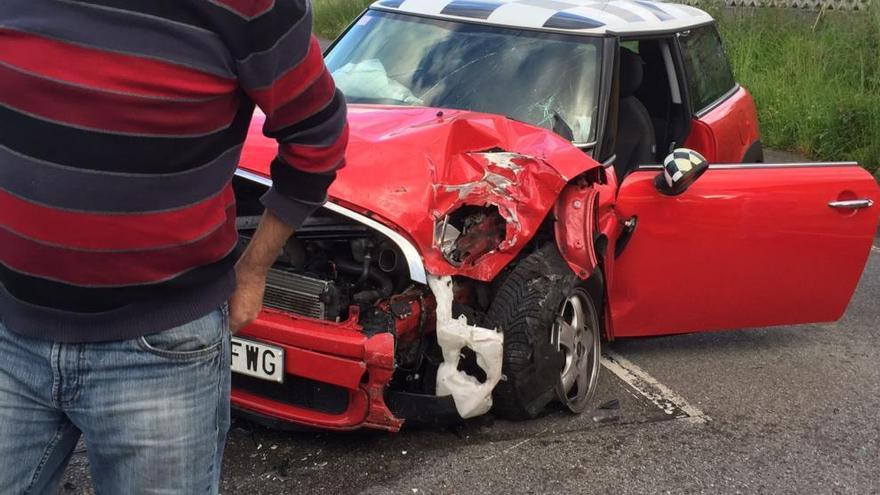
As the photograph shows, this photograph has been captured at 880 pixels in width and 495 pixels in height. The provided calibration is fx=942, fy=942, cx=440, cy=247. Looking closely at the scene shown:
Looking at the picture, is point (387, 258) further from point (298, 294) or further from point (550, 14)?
point (550, 14)

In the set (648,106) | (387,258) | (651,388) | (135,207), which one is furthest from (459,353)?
(648,106)

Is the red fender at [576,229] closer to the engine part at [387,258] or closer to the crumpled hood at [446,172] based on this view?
the crumpled hood at [446,172]

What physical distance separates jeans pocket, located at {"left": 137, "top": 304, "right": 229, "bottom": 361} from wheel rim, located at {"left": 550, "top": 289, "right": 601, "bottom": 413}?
6.69 feet

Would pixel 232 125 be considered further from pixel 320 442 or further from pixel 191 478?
pixel 320 442

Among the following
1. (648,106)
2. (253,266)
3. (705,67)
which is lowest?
(648,106)

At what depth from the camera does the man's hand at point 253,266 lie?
1.71 meters

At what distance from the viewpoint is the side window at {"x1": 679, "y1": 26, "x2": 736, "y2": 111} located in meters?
5.35

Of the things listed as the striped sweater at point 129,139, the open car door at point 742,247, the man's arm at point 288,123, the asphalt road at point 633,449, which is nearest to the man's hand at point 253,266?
the man's arm at point 288,123

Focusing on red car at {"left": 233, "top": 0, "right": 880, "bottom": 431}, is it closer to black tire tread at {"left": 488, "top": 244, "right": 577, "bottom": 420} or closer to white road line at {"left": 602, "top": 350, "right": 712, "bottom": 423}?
black tire tread at {"left": 488, "top": 244, "right": 577, "bottom": 420}

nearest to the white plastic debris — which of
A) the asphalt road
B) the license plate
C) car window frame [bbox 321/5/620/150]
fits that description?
the asphalt road

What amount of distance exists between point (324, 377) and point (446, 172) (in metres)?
0.87

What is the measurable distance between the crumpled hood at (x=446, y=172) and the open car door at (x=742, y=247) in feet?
1.90

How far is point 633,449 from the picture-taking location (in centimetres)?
350

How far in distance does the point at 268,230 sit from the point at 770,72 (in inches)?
363
